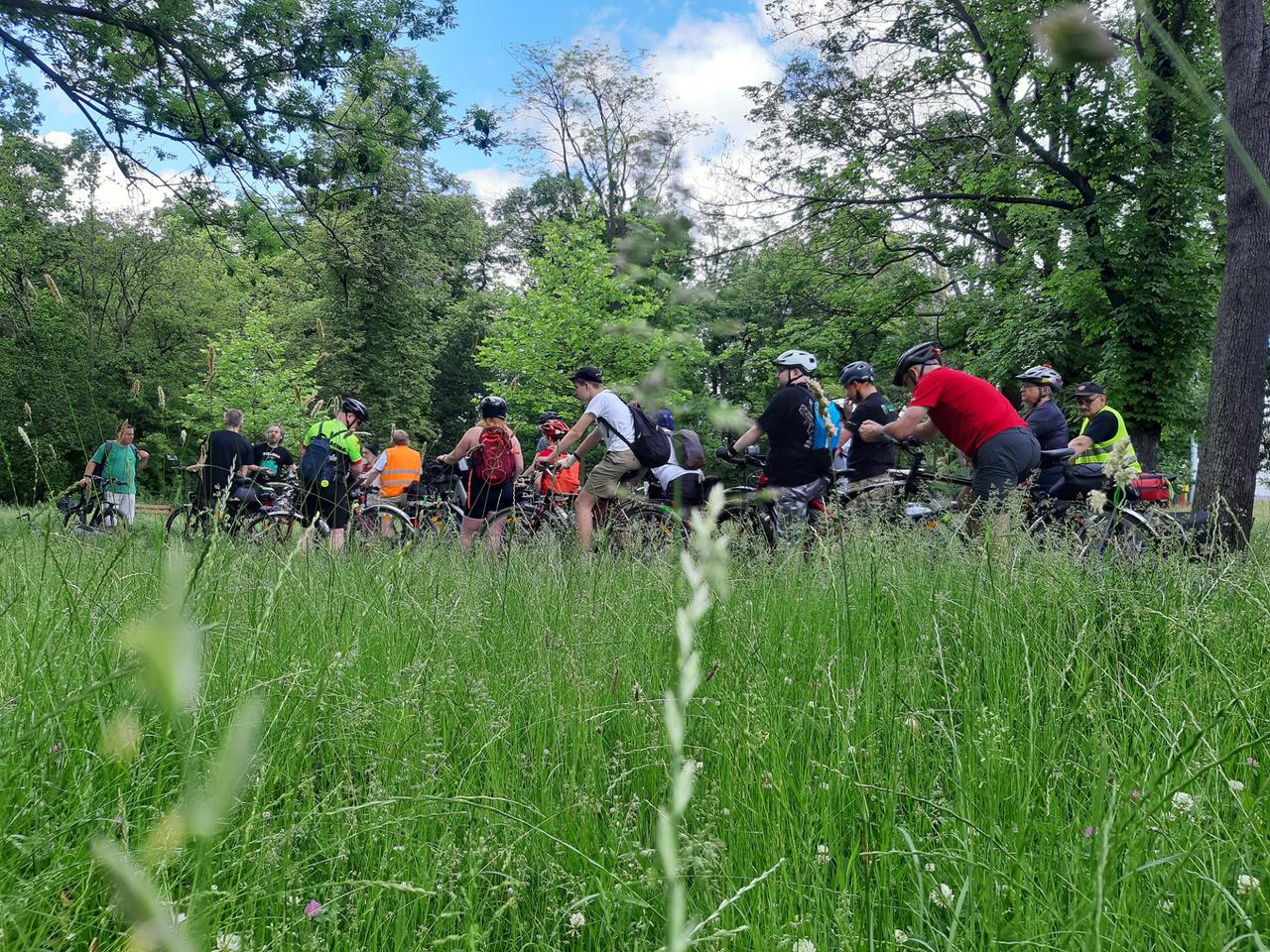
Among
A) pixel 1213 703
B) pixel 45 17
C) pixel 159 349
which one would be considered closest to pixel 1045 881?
pixel 1213 703

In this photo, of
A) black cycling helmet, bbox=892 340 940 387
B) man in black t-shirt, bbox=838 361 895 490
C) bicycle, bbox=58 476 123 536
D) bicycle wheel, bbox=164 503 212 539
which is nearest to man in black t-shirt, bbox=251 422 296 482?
bicycle, bbox=58 476 123 536

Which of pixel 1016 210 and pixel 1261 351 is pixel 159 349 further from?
pixel 1261 351

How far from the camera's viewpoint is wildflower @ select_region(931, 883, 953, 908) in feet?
4.55

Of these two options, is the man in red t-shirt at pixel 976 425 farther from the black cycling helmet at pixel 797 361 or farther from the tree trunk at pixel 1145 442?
the tree trunk at pixel 1145 442

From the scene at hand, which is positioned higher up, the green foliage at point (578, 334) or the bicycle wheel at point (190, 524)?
the green foliage at point (578, 334)

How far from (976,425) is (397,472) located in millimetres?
7045

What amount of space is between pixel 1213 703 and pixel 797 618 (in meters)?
1.33

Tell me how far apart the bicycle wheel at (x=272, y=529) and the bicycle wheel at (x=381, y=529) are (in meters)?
0.36

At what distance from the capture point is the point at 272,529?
4.59 meters

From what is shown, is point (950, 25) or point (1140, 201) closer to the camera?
point (1140, 201)

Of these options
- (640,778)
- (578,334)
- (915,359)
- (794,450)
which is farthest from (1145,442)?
(640,778)

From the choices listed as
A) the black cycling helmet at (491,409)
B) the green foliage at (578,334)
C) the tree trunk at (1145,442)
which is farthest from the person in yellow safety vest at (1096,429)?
the tree trunk at (1145,442)

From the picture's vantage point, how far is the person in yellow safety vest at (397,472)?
1046 cm

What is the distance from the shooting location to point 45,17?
8.85 m
